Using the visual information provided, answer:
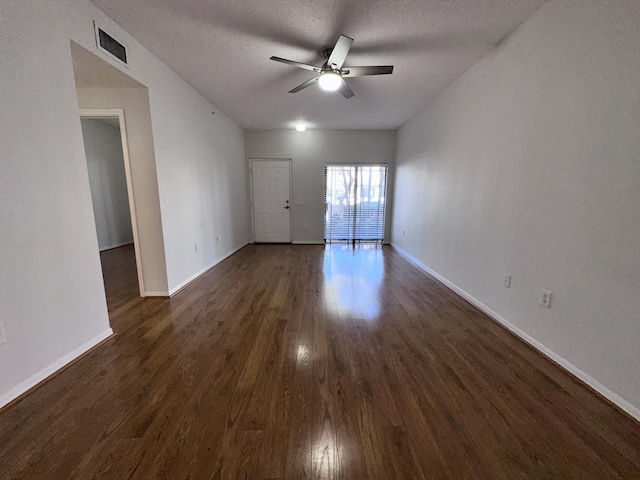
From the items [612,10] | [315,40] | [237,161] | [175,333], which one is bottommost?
[175,333]

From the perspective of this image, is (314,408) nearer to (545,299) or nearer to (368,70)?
(545,299)

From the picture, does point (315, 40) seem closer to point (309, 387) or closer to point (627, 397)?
point (309, 387)

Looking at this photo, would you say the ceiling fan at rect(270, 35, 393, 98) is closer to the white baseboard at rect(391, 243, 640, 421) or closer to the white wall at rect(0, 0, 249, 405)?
the white wall at rect(0, 0, 249, 405)

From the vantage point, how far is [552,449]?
1106mm

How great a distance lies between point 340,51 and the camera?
2205mm

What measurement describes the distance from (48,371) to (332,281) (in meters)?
2.60

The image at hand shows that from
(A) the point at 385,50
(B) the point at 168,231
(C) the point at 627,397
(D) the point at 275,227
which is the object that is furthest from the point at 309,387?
(D) the point at 275,227

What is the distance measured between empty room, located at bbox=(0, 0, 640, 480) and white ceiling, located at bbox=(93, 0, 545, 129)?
0.08 feet

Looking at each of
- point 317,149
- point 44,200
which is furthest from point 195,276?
point 317,149

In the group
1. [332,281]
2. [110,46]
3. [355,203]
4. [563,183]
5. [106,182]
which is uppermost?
[110,46]

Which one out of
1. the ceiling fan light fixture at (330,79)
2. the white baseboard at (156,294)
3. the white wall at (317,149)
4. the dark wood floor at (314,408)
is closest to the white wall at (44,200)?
Answer: the dark wood floor at (314,408)

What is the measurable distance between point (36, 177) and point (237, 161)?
3.82 m

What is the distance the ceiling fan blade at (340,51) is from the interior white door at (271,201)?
10.9 feet

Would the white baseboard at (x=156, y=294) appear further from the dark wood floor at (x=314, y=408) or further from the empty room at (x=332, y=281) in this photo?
the dark wood floor at (x=314, y=408)
